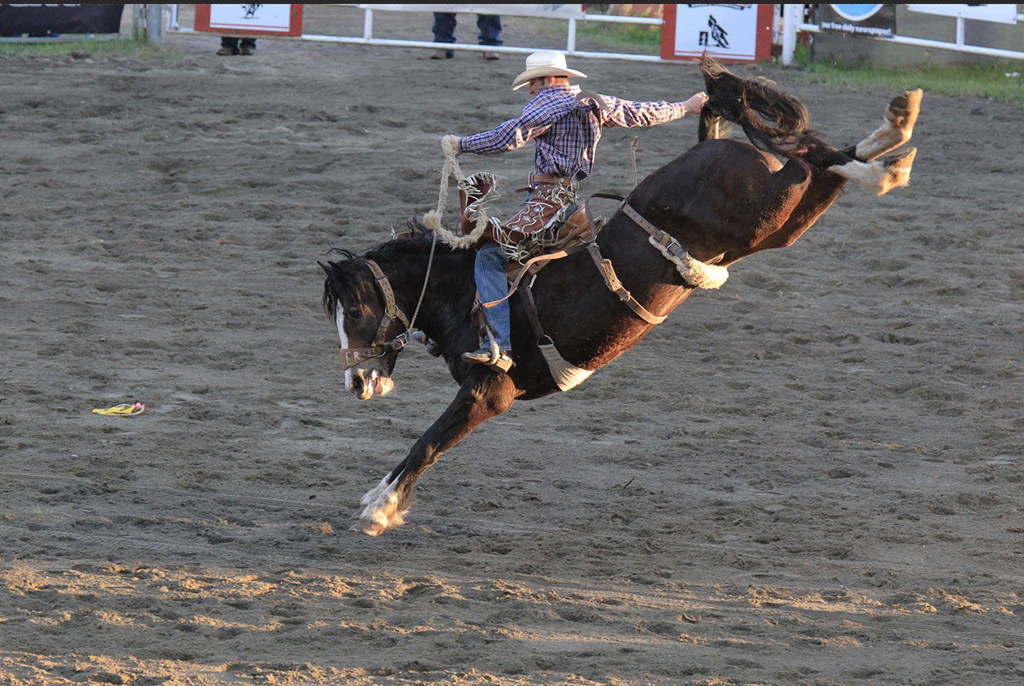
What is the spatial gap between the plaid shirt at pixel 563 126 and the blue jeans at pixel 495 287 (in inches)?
17.0

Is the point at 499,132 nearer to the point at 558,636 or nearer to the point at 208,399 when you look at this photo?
the point at 558,636

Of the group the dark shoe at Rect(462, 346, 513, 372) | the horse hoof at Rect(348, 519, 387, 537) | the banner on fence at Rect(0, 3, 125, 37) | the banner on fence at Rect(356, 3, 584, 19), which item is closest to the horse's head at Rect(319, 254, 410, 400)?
the dark shoe at Rect(462, 346, 513, 372)

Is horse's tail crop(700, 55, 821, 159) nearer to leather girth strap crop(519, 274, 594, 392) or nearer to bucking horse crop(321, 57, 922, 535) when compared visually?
bucking horse crop(321, 57, 922, 535)

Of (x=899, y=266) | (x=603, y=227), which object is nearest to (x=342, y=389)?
(x=603, y=227)

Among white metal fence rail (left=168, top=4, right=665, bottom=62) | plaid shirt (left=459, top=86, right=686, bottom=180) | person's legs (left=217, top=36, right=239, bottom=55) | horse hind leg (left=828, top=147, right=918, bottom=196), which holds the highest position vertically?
white metal fence rail (left=168, top=4, right=665, bottom=62)

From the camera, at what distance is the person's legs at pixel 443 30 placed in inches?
620

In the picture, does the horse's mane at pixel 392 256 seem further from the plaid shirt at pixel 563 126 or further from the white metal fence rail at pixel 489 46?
the white metal fence rail at pixel 489 46

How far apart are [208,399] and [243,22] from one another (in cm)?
971

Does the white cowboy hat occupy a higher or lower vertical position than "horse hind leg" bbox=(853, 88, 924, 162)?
higher

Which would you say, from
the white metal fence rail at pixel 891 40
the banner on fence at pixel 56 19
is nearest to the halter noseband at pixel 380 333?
the white metal fence rail at pixel 891 40

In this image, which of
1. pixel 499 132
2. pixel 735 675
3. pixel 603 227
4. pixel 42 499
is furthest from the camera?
pixel 42 499

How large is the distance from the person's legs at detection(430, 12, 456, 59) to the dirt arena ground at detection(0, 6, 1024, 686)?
4190 mm

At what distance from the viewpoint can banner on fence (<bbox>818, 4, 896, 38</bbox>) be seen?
14984 millimetres

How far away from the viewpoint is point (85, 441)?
6523 mm
